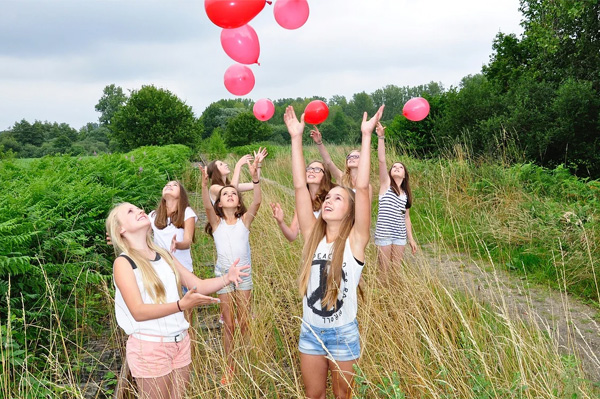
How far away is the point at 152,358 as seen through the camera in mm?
2268

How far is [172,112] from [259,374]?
32050mm

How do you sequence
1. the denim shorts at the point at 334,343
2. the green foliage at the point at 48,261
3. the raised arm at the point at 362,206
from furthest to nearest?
the green foliage at the point at 48,261
the raised arm at the point at 362,206
the denim shorts at the point at 334,343

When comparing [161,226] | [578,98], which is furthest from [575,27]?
[161,226]

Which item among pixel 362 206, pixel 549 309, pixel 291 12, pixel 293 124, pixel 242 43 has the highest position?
pixel 291 12

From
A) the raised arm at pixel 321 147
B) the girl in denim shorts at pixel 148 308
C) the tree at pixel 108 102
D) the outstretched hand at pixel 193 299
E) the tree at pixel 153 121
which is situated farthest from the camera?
the tree at pixel 108 102

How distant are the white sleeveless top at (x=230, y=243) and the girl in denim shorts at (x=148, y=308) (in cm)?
112

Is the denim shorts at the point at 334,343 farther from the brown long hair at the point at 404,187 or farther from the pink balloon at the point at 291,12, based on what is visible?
the pink balloon at the point at 291,12

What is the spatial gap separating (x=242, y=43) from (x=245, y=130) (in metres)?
42.4

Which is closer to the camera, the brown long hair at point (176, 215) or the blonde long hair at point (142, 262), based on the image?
the blonde long hair at point (142, 262)

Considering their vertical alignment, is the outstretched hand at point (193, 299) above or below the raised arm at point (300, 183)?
below

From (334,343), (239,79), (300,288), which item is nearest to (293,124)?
(300,288)

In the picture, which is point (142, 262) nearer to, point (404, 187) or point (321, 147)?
point (321, 147)

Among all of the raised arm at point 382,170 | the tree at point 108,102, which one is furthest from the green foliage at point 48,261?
the tree at point 108,102

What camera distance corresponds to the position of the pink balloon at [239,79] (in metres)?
4.43
